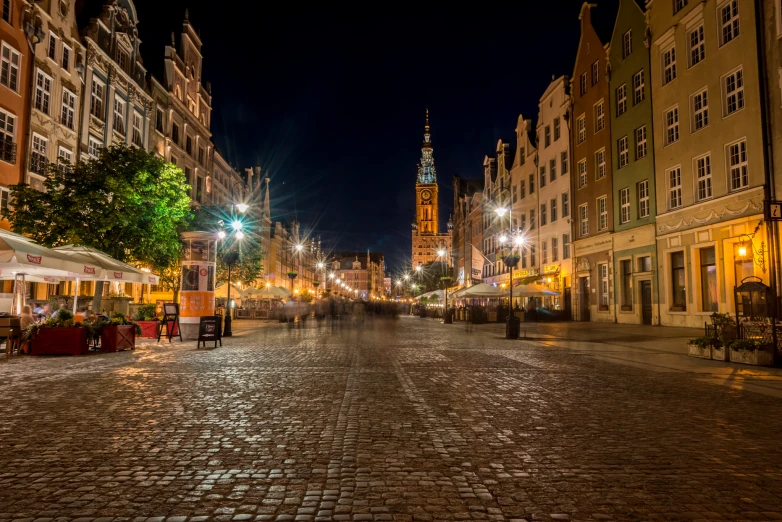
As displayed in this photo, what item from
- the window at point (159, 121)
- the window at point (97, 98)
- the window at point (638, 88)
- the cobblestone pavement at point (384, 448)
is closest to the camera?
the cobblestone pavement at point (384, 448)

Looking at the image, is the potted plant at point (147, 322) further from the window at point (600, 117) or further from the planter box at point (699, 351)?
the window at point (600, 117)

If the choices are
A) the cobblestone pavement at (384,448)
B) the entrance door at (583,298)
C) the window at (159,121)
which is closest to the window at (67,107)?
the window at (159,121)

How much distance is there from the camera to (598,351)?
1716cm

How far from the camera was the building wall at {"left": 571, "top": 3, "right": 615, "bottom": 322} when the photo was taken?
34.6 metres

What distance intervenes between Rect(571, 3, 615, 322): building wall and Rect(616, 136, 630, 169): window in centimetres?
86

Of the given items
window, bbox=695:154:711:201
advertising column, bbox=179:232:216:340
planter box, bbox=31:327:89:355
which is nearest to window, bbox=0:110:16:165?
advertising column, bbox=179:232:216:340

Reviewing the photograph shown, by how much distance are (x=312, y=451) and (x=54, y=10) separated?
102ft

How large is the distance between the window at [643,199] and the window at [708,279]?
5.70m

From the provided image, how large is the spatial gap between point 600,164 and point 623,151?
2.76 metres

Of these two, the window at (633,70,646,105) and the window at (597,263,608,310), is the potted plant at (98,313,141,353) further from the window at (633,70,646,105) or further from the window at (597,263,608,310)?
the window at (633,70,646,105)

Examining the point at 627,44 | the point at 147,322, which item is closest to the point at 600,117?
the point at 627,44

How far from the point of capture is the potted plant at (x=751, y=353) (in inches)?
516

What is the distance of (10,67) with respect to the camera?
24594 millimetres

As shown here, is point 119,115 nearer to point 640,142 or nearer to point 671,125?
point 640,142
